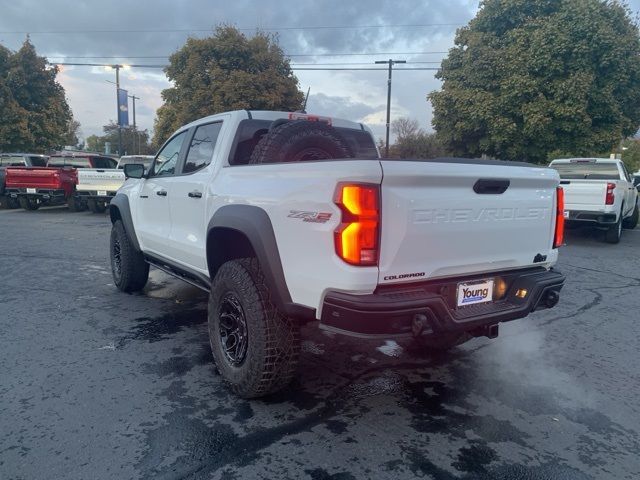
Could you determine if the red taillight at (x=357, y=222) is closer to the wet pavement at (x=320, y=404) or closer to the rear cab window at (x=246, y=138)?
the wet pavement at (x=320, y=404)

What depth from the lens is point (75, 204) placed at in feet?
54.7

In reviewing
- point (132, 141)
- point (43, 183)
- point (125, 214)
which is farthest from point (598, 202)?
point (132, 141)

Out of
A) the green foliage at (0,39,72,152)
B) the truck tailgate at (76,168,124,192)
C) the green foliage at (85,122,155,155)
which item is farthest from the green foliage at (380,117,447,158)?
the green foliage at (85,122,155,155)

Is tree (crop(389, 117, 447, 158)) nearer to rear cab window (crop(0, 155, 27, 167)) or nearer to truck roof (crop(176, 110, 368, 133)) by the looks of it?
truck roof (crop(176, 110, 368, 133))

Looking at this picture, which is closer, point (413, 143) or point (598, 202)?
point (598, 202)

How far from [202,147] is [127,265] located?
2177mm

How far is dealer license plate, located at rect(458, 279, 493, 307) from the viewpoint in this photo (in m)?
2.99

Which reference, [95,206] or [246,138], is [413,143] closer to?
[95,206]

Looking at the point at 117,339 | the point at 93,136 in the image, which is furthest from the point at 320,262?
the point at 93,136

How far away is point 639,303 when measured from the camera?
589cm

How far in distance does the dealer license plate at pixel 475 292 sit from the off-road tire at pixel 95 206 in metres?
15.0

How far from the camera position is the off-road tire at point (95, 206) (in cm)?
1573

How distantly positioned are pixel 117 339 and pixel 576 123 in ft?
51.7

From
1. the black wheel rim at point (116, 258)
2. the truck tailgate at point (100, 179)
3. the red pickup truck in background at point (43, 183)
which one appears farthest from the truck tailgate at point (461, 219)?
the red pickup truck in background at point (43, 183)
